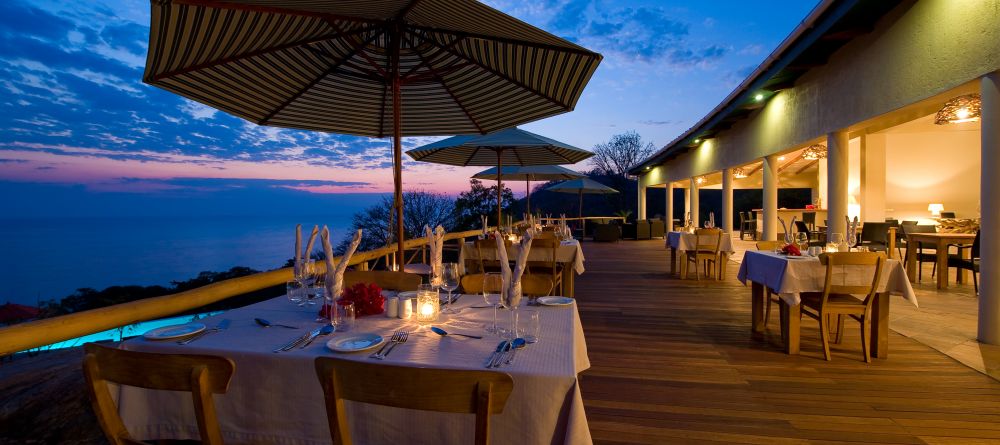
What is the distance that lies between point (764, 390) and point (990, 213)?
2.63 meters

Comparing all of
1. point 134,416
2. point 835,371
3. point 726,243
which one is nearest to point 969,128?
point 726,243

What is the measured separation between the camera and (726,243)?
7.52 m

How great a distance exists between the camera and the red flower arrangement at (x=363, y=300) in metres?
2.06

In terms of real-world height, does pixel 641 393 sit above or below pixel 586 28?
below

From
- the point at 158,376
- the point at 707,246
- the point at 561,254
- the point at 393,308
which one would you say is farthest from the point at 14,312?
the point at 707,246

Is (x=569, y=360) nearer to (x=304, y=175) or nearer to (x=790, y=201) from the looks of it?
(x=304, y=175)

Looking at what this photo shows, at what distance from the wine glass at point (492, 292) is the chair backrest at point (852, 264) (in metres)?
2.79

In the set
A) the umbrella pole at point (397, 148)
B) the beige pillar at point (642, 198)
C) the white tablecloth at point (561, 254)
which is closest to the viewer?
the umbrella pole at point (397, 148)

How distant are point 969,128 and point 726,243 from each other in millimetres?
6705

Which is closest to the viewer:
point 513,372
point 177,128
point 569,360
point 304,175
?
point 513,372

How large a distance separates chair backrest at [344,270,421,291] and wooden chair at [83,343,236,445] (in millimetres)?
1492

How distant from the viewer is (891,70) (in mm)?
4949

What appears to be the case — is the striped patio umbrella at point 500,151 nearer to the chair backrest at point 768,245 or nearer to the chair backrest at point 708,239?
the chair backrest at point 708,239

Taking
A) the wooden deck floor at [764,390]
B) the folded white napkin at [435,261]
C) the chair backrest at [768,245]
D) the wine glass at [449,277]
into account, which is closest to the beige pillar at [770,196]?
the chair backrest at [768,245]
